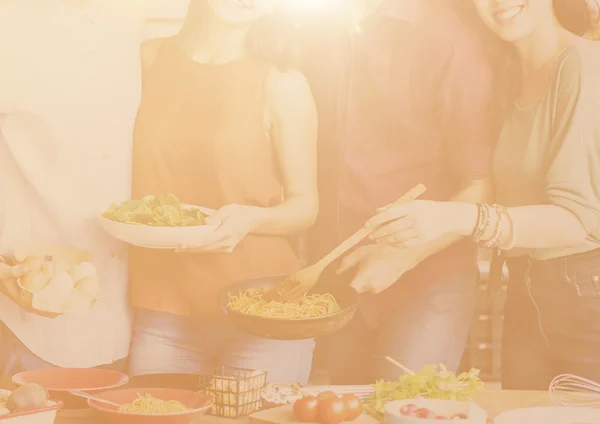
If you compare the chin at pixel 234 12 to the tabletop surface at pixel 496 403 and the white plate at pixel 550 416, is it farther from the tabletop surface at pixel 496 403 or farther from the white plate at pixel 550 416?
the white plate at pixel 550 416

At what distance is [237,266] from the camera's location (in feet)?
8.36

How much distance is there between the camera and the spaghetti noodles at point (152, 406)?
197 cm

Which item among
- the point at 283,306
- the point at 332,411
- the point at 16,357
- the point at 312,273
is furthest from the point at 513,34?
the point at 16,357

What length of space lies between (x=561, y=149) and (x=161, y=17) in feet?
4.47

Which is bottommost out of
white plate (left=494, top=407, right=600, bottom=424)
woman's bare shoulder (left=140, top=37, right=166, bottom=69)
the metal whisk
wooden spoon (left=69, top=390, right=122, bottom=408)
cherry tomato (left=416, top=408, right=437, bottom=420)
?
the metal whisk

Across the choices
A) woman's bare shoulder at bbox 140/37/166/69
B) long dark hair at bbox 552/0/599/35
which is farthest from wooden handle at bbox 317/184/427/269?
woman's bare shoulder at bbox 140/37/166/69

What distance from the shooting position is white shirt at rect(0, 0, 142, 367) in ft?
8.36

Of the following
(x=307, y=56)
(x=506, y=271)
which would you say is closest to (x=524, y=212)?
(x=506, y=271)

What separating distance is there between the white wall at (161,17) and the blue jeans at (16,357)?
1094 mm

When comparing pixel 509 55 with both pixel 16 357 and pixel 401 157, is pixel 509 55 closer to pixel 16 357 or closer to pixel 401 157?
pixel 401 157

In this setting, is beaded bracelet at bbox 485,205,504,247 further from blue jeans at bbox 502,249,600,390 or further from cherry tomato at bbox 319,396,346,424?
cherry tomato at bbox 319,396,346,424

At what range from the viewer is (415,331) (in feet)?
8.32

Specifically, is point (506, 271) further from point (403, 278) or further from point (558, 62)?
point (558, 62)

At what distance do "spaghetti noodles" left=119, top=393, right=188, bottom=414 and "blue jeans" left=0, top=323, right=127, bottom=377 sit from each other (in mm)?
681
